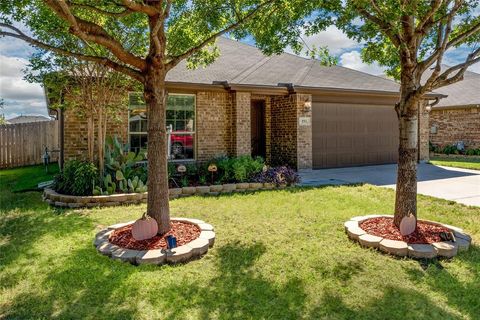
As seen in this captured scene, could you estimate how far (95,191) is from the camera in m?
7.25

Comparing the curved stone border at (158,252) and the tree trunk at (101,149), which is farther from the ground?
the tree trunk at (101,149)

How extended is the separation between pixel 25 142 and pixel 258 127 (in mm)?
10036

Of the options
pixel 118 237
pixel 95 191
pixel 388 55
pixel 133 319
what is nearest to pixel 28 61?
pixel 95 191

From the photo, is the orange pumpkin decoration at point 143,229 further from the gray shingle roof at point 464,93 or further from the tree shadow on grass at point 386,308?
the gray shingle roof at point 464,93

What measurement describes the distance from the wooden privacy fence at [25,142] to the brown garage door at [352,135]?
1167 cm

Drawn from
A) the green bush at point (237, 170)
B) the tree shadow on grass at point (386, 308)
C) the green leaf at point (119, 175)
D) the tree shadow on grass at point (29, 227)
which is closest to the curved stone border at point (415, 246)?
the tree shadow on grass at point (386, 308)

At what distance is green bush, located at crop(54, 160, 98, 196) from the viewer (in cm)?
739

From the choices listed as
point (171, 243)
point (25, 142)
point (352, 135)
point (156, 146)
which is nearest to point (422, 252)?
point (171, 243)

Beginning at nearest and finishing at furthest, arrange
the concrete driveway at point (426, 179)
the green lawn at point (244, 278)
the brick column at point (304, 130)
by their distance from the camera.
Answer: the green lawn at point (244, 278) → the concrete driveway at point (426, 179) → the brick column at point (304, 130)

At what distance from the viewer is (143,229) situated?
4.55 meters

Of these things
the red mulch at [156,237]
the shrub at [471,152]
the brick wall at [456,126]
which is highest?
the brick wall at [456,126]

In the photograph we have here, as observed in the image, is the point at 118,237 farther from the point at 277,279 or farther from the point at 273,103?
the point at 273,103

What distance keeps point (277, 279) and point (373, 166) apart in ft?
35.4

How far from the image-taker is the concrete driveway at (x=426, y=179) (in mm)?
8195
